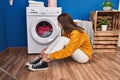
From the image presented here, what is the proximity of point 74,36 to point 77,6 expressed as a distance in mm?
1499

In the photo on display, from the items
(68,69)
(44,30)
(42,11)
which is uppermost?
(42,11)

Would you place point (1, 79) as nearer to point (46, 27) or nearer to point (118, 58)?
point (46, 27)

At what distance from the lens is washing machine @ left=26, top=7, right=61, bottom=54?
312 cm

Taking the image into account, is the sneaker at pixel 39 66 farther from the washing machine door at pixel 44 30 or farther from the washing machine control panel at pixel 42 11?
the washing machine control panel at pixel 42 11

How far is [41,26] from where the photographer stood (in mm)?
3277

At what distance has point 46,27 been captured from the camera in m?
3.25

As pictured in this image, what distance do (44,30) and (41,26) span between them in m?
0.11

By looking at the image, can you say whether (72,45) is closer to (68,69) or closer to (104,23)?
(68,69)

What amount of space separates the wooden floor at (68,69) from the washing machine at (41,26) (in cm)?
25

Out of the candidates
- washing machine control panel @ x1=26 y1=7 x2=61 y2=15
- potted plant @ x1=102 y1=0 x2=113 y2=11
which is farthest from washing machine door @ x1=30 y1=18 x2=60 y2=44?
potted plant @ x1=102 y1=0 x2=113 y2=11

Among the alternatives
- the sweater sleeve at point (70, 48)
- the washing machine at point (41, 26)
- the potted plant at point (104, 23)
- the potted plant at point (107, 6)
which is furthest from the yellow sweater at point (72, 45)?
the potted plant at point (107, 6)

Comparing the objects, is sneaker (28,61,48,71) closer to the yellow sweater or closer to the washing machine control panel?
the yellow sweater

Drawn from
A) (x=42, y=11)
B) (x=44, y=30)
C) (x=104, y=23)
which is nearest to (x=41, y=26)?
(x=44, y=30)

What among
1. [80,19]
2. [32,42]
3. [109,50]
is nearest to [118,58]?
[109,50]
